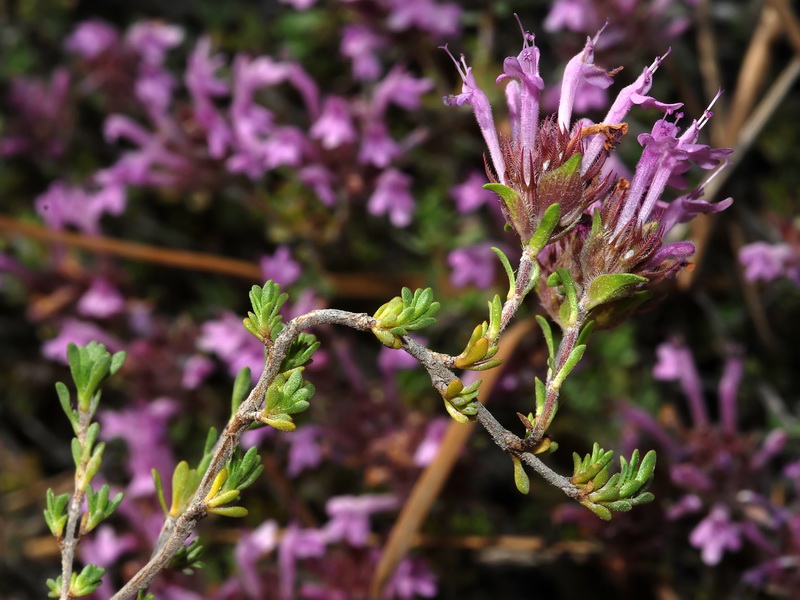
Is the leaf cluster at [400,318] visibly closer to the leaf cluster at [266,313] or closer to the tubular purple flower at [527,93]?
the leaf cluster at [266,313]

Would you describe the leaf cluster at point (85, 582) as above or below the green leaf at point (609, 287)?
below

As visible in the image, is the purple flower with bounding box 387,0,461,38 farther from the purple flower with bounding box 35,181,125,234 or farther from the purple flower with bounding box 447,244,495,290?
the purple flower with bounding box 35,181,125,234

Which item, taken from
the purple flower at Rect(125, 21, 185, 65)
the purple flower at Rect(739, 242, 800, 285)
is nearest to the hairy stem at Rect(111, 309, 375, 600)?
the purple flower at Rect(739, 242, 800, 285)

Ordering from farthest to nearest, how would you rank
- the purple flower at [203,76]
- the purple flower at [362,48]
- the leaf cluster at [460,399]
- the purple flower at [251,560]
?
the purple flower at [203,76], the purple flower at [362,48], the purple flower at [251,560], the leaf cluster at [460,399]

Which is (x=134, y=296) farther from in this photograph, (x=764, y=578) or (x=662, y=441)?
(x=764, y=578)

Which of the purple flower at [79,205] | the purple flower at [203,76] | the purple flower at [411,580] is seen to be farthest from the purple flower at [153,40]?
the purple flower at [411,580]

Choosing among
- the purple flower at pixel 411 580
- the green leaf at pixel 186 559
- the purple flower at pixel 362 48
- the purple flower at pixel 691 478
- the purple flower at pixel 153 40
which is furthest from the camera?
the purple flower at pixel 153 40
